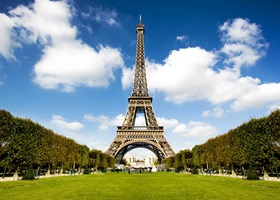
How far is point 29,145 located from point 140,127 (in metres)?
42.0

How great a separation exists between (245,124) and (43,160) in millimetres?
33181

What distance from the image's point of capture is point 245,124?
3597 cm

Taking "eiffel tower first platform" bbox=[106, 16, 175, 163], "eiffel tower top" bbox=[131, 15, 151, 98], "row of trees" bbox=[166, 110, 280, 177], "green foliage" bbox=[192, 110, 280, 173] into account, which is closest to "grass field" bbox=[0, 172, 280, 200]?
"green foliage" bbox=[192, 110, 280, 173]

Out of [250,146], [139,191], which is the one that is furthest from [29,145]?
[250,146]

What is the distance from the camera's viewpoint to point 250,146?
32750 mm

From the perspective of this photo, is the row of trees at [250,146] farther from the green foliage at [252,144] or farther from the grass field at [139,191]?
the grass field at [139,191]

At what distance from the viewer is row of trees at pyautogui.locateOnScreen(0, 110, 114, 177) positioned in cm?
2975

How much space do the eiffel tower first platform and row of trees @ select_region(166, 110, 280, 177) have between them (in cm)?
1859

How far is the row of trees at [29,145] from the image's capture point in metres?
29.8

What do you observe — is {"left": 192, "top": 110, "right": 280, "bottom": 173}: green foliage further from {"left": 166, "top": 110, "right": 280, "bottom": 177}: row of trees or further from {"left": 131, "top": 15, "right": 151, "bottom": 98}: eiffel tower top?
{"left": 131, "top": 15, "right": 151, "bottom": 98}: eiffel tower top

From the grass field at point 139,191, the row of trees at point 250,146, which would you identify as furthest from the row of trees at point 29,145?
the row of trees at point 250,146

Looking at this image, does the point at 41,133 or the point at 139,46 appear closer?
the point at 41,133

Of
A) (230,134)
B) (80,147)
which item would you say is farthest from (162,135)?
(230,134)

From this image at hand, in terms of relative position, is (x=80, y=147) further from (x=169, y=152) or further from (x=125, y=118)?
(x=169, y=152)
